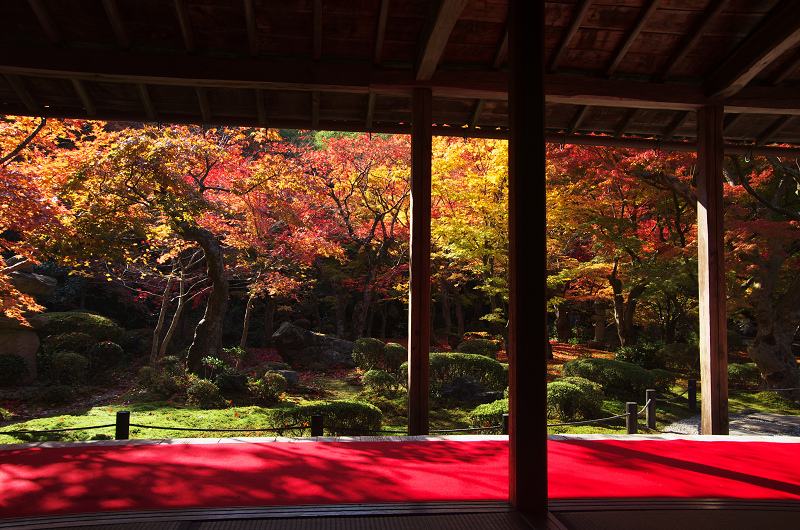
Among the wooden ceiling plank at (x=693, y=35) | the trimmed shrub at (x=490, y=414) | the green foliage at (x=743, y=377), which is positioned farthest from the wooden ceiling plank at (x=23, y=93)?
the green foliage at (x=743, y=377)

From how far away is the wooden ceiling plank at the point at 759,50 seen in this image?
3.54m

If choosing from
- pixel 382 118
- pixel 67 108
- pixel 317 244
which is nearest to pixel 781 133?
pixel 382 118

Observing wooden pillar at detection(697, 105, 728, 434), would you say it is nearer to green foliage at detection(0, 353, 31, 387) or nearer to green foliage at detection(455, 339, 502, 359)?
green foliage at detection(455, 339, 502, 359)

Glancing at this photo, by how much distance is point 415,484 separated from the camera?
2.74 m

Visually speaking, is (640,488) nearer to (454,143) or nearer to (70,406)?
(454,143)

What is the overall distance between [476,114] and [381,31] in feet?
4.44

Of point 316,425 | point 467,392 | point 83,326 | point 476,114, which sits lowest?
point 467,392

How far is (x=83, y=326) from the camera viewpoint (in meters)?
11.1

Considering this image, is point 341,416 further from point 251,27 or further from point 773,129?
point 773,129

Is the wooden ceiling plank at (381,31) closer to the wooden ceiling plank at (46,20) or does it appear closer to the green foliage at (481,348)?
the wooden ceiling plank at (46,20)

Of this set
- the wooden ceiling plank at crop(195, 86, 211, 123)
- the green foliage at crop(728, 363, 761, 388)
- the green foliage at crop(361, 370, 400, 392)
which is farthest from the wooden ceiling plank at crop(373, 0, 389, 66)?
the green foliage at crop(728, 363, 761, 388)

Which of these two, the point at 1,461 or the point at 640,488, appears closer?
the point at 640,488

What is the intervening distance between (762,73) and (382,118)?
11.9ft

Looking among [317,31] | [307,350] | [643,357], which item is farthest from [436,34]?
[643,357]
